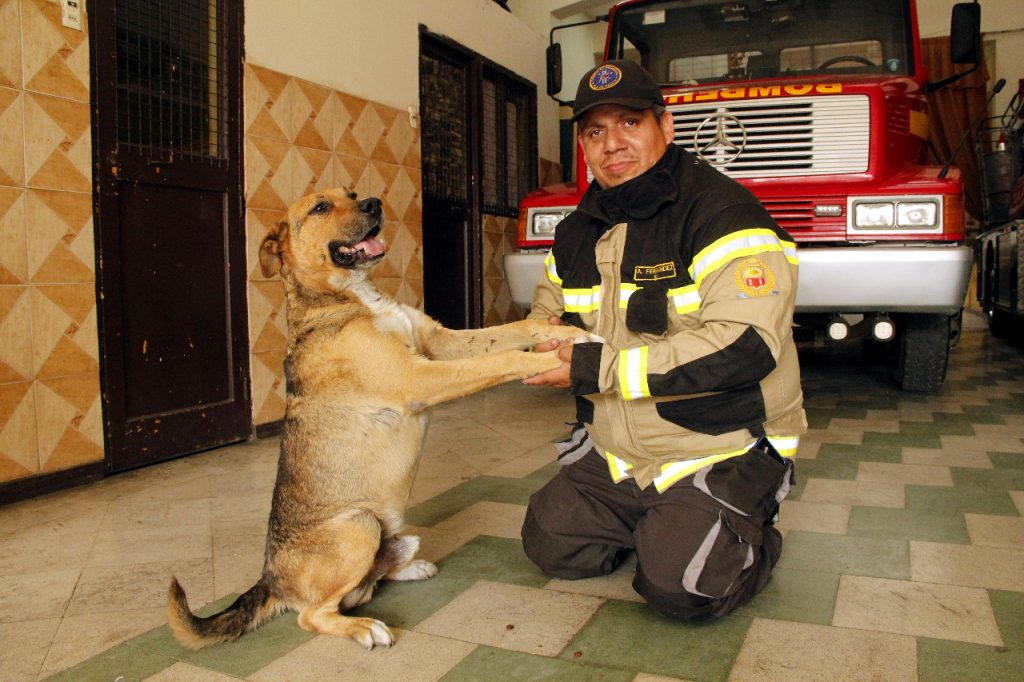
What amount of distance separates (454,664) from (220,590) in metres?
1.02

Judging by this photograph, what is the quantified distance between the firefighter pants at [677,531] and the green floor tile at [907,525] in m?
0.63

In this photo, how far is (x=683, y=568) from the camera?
7.30ft

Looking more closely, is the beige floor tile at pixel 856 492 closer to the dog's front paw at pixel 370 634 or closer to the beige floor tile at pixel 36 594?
the dog's front paw at pixel 370 634

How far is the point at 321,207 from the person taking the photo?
2.73 metres

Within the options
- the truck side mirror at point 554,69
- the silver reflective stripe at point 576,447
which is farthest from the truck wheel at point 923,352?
the silver reflective stripe at point 576,447

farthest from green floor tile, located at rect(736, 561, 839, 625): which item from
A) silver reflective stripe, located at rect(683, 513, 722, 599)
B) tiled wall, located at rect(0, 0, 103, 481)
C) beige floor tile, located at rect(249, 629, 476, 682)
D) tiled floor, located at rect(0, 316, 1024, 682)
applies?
tiled wall, located at rect(0, 0, 103, 481)

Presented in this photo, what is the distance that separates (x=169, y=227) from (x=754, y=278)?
3345 mm

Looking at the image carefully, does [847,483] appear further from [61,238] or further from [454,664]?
[61,238]

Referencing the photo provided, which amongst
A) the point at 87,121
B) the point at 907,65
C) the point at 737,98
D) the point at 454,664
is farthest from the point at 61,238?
the point at 907,65

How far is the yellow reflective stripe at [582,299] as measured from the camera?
8.89ft

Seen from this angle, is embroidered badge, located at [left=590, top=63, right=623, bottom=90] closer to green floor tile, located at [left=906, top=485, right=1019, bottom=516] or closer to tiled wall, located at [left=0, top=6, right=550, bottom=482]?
green floor tile, located at [left=906, top=485, right=1019, bottom=516]

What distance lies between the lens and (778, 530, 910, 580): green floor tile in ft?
8.61

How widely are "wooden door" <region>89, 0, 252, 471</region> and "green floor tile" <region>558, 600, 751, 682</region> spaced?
2.94 metres

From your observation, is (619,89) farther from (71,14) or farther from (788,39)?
(788,39)
